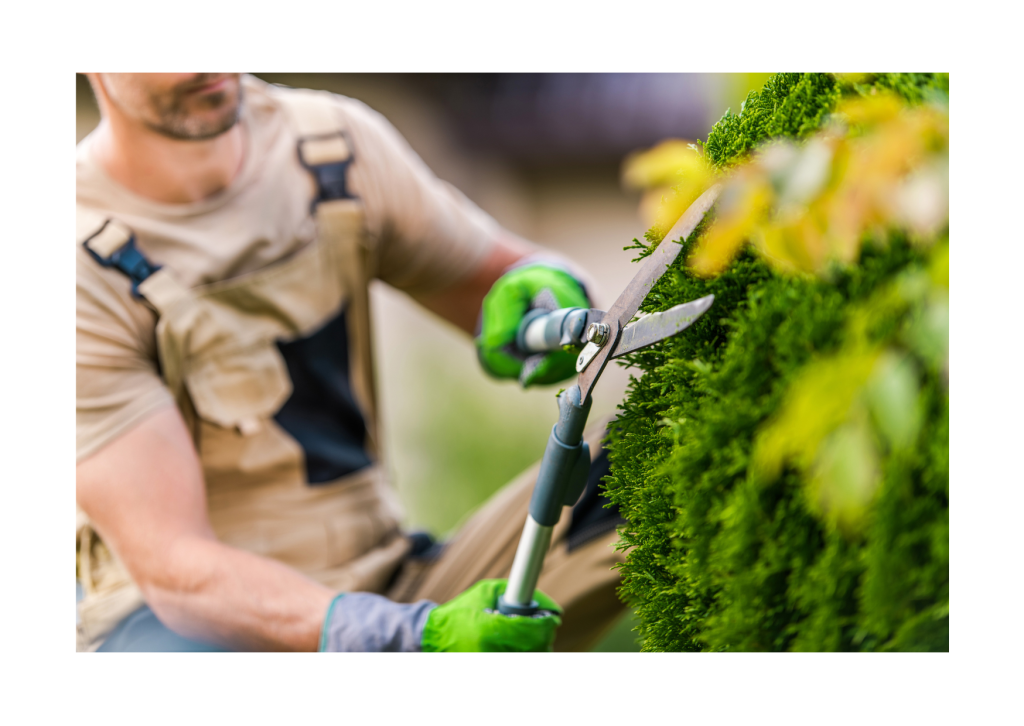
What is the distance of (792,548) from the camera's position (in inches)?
22.3

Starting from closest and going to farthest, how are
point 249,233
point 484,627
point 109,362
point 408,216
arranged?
point 484,627, point 109,362, point 249,233, point 408,216

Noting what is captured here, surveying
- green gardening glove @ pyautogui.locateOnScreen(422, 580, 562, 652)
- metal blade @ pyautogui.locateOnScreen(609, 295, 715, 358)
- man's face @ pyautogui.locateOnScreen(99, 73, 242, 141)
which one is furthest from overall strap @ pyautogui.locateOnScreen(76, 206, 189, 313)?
metal blade @ pyautogui.locateOnScreen(609, 295, 715, 358)

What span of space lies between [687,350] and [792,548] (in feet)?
Answer: 0.57

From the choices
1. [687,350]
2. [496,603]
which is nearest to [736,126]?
[687,350]

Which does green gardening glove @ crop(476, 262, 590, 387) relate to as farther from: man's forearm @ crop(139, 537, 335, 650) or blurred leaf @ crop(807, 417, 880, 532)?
blurred leaf @ crop(807, 417, 880, 532)

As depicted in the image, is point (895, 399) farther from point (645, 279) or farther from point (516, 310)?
point (516, 310)

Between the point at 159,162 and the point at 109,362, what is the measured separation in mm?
294

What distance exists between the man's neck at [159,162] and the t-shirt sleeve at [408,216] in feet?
0.69

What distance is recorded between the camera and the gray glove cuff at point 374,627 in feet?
2.93

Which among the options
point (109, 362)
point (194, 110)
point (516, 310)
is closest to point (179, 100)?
point (194, 110)

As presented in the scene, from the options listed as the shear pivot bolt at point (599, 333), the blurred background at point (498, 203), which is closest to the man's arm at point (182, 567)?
the shear pivot bolt at point (599, 333)

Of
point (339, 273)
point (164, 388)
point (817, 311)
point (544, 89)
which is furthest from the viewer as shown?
point (544, 89)

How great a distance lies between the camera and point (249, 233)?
1.12 meters

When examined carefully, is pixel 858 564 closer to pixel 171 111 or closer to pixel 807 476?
pixel 807 476
